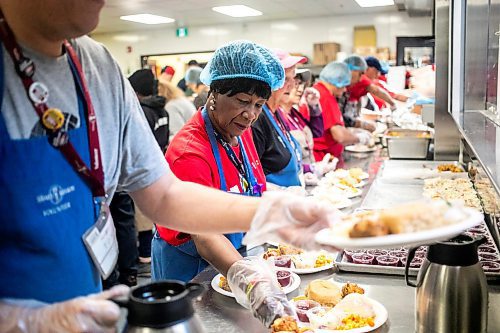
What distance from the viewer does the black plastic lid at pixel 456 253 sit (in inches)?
51.3

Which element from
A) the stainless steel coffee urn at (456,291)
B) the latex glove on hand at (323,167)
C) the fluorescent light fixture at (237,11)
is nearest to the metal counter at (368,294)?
the stainless steel coffee urn at (456,291)

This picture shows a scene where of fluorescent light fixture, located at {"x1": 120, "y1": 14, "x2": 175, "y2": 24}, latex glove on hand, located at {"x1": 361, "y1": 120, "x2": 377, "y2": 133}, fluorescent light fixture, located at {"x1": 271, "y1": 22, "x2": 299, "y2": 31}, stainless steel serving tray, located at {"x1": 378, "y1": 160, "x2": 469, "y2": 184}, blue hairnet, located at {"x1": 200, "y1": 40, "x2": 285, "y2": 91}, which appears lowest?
stainless steel serving tray, located at {"x1": 378, "y1": 160, "x2": 469, "y2": 184}

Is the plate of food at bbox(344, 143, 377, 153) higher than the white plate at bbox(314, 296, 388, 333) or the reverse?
the reverse

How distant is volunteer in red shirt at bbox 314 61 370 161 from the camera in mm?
4520

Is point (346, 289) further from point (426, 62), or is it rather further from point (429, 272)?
point (426, 62)

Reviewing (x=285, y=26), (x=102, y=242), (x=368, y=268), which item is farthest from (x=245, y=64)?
(x=285, y=26)

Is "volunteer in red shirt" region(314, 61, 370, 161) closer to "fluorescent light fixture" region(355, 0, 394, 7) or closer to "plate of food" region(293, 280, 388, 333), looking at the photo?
"plate of food" region(293, 280, 388, 333)

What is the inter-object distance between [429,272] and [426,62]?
322 inches

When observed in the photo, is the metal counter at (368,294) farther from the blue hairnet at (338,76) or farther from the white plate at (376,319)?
the blue hairnet at (338,76)

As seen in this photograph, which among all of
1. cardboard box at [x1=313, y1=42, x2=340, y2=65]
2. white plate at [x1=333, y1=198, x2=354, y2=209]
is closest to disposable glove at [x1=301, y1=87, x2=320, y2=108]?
white plate at [x1=333, y1=198, x2=354, y2=209]

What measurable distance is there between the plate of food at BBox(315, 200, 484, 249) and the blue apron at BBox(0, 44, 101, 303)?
502 millimetres

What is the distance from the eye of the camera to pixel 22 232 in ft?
3.18

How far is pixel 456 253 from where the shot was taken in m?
1.30

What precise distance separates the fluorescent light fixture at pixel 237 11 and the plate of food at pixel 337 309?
8241 mm
